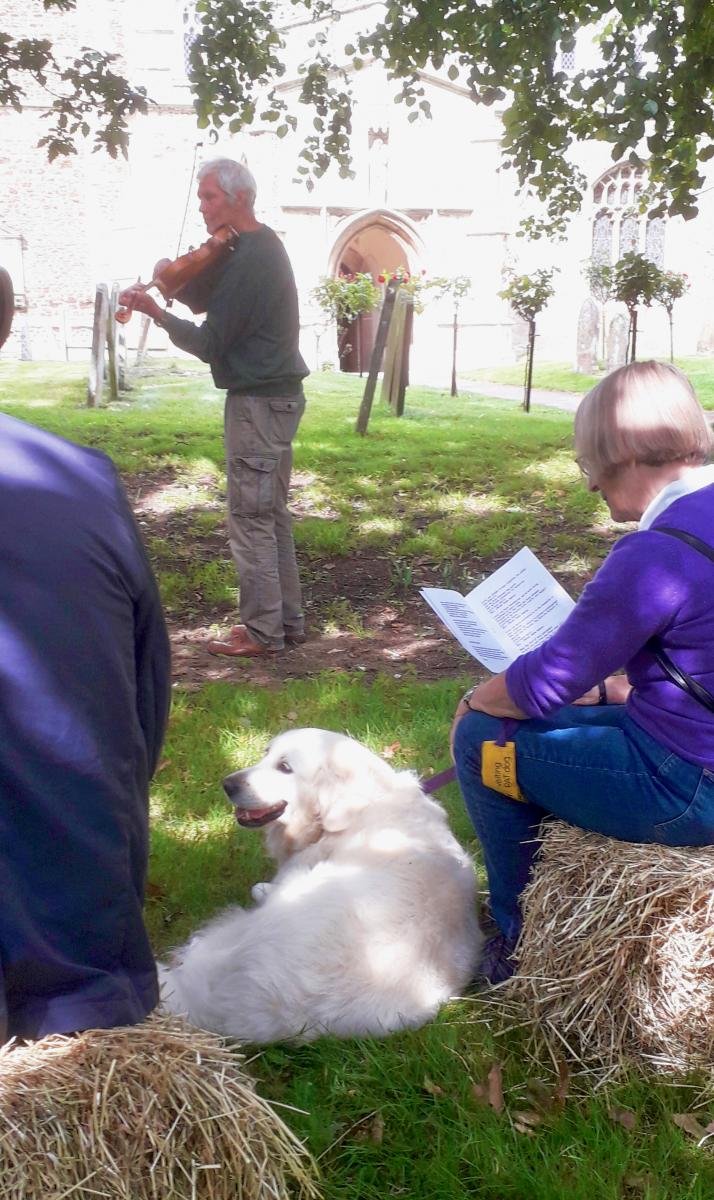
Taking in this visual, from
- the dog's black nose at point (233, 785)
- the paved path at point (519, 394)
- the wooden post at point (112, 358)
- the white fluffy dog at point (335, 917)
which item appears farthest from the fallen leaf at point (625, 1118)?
the paved path at point (519, 394)

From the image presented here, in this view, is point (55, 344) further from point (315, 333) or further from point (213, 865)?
point (213, 865)

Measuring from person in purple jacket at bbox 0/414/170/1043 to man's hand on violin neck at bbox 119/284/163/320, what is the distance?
14.1 feet

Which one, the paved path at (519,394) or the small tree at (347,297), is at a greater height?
the small tree at (347,297)

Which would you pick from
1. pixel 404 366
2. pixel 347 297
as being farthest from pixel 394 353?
pixel 347 297

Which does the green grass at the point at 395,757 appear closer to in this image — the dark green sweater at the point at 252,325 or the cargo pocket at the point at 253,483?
the cargo pocket at the point at 253,483

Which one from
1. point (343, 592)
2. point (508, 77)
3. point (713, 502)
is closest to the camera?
point (713, 502)

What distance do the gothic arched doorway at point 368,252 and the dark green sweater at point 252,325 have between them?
79.7 ft

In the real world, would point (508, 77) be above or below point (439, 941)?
above

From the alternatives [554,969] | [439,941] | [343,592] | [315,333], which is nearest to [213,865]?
[439,941]

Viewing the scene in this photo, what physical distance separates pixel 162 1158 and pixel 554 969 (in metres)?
1.32

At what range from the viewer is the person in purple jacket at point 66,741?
1647 millimetres

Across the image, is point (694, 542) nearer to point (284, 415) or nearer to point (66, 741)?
point (66, 741)

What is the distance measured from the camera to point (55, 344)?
26250 millimetres

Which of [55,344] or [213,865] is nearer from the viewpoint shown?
[213,865]
